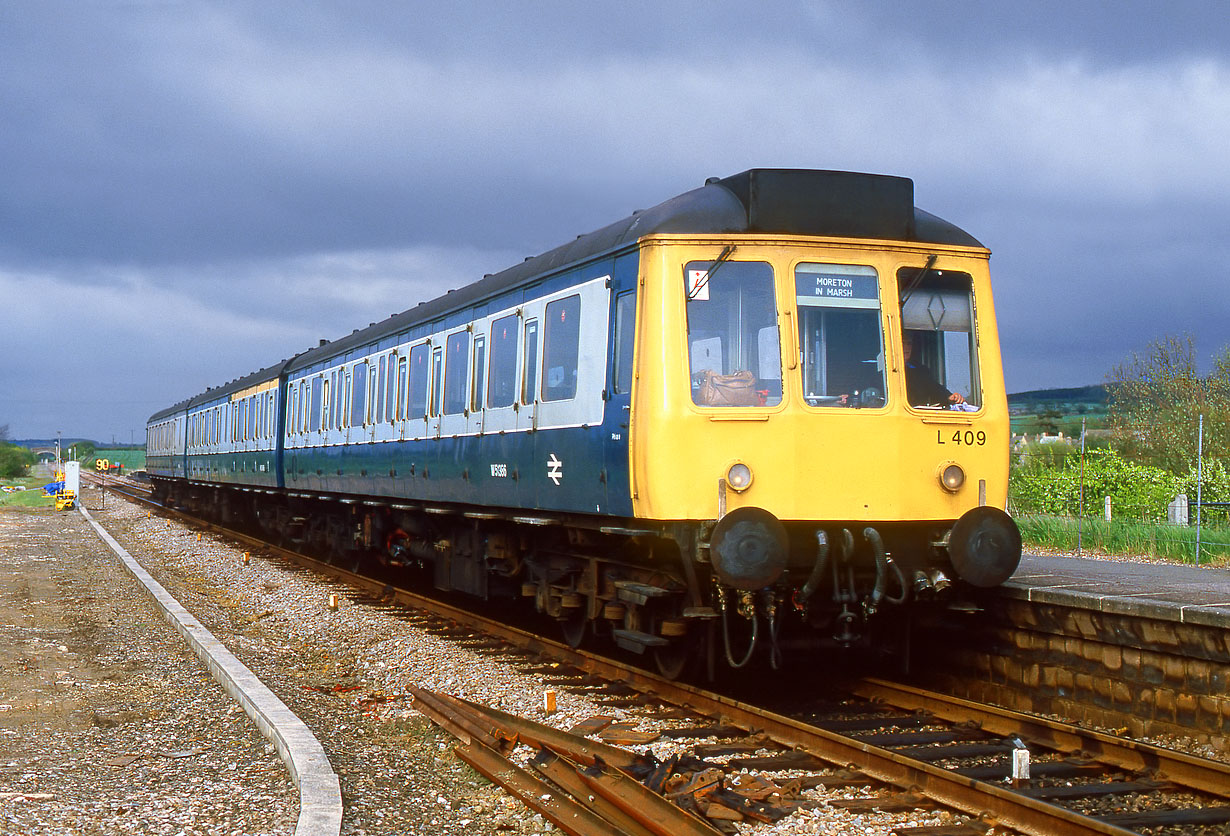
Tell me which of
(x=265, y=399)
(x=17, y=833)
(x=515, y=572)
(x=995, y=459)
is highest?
(x=265, y=399)

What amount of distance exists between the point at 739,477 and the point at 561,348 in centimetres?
228

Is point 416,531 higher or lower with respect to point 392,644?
higher

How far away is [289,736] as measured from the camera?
677 cm

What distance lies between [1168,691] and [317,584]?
38.7 feet

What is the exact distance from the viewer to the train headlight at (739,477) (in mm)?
7555

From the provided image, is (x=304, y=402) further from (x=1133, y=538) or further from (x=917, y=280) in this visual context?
(x=917, y=280)

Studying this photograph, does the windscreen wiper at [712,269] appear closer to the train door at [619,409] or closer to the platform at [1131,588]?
the train door at [619,409]

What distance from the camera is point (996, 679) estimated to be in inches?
341

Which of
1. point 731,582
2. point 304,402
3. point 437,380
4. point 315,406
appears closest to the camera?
point 731,582

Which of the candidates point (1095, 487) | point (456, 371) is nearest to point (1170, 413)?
point (1095, 487)

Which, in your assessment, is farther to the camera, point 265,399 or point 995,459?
point 265,399

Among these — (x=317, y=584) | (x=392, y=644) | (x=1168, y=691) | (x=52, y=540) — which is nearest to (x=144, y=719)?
(x=392, y=644)

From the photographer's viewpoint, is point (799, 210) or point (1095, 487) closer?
point (799, 210)

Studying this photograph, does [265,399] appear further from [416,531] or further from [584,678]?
[584,678]
